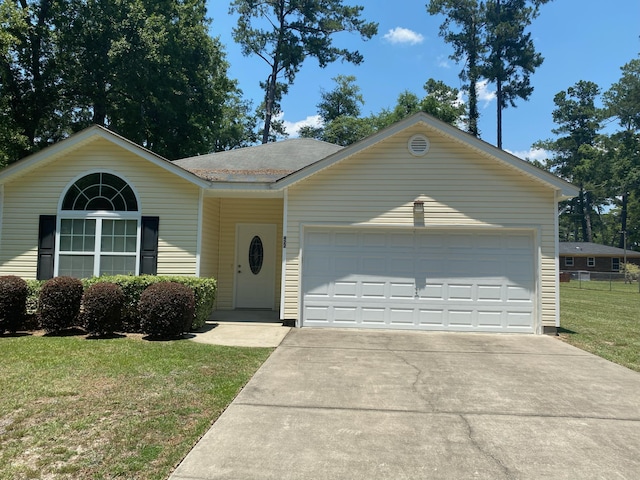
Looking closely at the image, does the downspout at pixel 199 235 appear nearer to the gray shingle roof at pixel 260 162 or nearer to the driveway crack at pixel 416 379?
the gray shingle roof at pixel 260 162

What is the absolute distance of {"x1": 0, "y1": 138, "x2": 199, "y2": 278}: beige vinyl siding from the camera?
9.77 meters

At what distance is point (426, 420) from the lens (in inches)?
166

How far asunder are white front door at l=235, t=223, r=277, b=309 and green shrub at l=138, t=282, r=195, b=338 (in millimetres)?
3709

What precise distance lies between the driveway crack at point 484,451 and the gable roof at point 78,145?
7.39 metres

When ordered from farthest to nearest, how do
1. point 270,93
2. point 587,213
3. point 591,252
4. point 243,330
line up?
point 587,213, point 591,252, point 270,93, point 243,330

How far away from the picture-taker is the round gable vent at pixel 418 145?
9.42 meters

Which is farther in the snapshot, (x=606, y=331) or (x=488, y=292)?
(x=606, y=331)

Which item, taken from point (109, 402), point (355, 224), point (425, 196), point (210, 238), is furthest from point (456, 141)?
point (109, 402)

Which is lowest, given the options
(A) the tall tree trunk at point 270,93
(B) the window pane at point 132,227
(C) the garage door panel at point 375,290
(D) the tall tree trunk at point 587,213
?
(C) the garage door panel at point 375,290

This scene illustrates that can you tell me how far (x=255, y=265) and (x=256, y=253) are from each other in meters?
0.33

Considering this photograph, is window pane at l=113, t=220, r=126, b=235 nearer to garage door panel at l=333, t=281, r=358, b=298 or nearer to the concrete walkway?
the concrete walkway

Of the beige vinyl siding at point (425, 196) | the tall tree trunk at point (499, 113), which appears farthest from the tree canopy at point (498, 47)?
the beige vinyl siding at point (425, 196)

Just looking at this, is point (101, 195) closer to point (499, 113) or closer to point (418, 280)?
point (418, 280)

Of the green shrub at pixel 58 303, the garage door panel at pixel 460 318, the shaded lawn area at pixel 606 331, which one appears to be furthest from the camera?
the garage door panel at pixel 460 318
